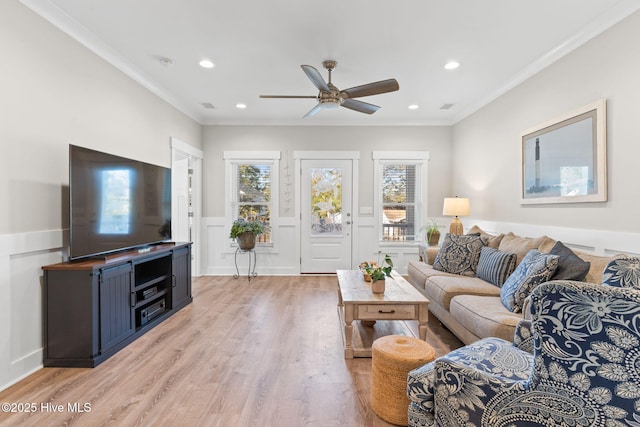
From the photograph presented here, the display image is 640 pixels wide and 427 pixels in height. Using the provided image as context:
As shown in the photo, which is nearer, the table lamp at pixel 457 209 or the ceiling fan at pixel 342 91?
the ceiling fan at pixel 342 91

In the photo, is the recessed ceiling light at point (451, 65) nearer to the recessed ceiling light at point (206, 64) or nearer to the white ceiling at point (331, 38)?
the white ceiling at point (331, 38)

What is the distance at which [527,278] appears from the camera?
238 centimetres

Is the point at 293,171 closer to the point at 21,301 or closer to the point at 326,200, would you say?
the point at 326,200

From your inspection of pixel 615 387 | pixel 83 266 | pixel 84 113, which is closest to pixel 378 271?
pixel 615 387

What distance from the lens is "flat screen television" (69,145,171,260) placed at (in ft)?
8.18

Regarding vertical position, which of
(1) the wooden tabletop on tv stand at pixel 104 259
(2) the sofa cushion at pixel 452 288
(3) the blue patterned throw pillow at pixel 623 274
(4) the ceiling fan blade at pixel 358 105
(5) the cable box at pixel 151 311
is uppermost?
(4) the ceiling fan blade at pixel 358 105

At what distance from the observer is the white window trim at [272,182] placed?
557cm

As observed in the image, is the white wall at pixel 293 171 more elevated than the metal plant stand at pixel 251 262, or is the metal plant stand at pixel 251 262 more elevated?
the white wall at pixel 293 171

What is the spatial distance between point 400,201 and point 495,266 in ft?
8.95

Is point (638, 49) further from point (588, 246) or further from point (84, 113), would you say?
point (84, 113)

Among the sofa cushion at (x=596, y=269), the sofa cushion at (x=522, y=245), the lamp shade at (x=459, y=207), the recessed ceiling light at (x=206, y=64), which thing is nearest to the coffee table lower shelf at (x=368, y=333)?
the sofa cushion at (x=522, y=245)

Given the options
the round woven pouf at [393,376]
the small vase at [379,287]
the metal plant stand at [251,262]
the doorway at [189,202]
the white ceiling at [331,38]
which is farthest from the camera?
the metal plant stand at [251,262]

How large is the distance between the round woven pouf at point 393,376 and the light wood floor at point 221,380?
0.09m

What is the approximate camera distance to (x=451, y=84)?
157 inches
